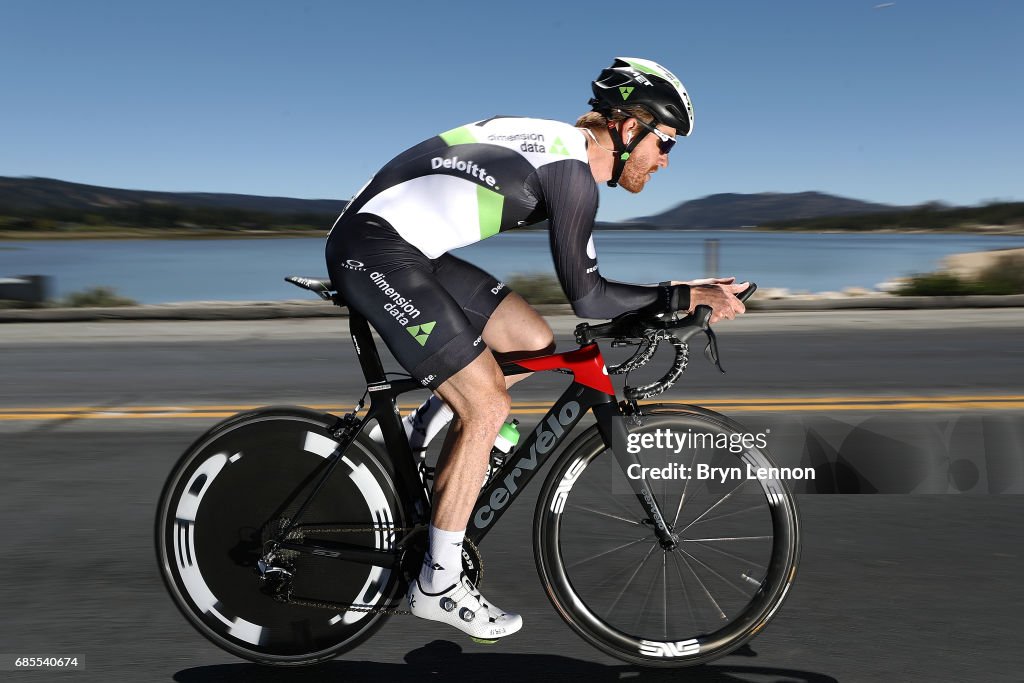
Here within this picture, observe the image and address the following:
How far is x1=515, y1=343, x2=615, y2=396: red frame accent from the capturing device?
3.06 meters

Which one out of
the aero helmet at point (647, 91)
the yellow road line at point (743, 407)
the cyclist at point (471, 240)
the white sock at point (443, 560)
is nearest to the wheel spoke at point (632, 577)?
the cyclist at point (471, 240)

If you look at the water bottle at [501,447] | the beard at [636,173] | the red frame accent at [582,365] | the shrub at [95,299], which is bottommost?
the shrub at [95,299]

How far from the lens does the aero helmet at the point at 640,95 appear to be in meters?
2.97

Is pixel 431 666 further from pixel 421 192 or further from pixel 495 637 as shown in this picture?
pixel 421 192

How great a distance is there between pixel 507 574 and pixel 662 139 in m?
1.86

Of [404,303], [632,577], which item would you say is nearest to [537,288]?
[632,577]

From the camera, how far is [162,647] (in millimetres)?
3250

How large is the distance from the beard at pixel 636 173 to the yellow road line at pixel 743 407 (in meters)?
3.94

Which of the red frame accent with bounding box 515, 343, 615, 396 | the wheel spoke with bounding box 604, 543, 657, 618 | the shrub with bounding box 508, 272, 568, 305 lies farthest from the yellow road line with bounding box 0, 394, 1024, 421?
the shrub with bounding box 508, 272, 568, 305

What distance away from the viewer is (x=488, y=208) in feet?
9.59

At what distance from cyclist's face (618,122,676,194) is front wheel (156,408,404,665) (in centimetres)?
120

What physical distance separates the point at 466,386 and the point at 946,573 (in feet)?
7.43

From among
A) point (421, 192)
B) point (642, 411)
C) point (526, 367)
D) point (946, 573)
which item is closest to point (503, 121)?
point (421, 192)

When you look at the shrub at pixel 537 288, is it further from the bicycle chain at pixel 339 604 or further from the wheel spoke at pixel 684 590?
the bicycle chain at pixel 339 604
